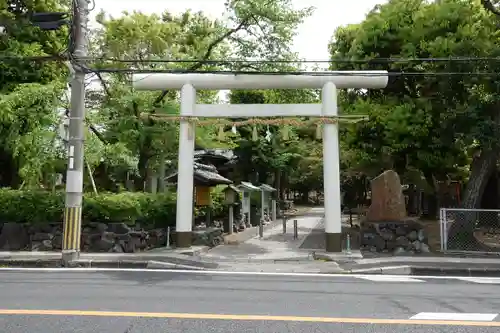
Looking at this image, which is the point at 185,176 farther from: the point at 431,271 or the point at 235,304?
the point at 431,271

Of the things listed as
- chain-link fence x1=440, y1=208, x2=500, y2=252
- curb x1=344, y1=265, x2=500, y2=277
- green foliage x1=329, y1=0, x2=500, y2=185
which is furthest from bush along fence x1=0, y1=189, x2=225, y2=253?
green foliage x1=329, y1=0, x2=500, y2=185

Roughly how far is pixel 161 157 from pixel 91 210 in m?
4.83

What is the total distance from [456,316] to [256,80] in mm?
9148

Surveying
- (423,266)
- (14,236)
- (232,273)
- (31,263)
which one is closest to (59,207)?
(14,236)

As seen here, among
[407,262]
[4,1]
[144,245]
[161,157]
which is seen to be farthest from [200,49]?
[407,262]

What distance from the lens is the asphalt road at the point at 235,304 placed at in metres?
5.38

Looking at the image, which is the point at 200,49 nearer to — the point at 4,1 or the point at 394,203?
the point at 4,1

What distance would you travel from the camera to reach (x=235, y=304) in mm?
6637

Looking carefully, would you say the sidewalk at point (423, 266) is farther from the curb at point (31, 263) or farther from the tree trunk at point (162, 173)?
the tree trunk at point (162, 173)

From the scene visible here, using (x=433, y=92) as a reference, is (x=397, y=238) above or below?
below

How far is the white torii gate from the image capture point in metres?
12.9

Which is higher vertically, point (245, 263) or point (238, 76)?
point (238, 76)

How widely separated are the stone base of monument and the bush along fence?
24.5 ft

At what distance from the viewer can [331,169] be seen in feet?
42.2
